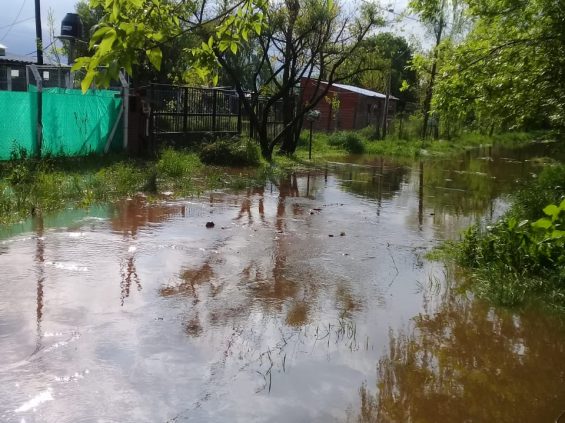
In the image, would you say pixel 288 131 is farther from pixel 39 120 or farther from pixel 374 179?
pixel 39 120

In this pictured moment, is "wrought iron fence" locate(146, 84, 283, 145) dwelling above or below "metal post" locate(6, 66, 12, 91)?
below

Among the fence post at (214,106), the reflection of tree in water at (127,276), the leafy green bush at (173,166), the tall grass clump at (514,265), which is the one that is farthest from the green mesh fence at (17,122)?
the tall grass clump at (514,265)

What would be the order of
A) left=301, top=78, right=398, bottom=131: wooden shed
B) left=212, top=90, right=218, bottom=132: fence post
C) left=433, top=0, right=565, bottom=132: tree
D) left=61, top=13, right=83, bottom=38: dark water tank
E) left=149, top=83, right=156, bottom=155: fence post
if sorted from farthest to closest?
left=301, top=78, right=398, bottom=131: wooden shed → left=61, top=13, right=83, bottom=38: dark water tank → left=212, top=90, right=218, bottom=132: fence post → left=149, top=83, right=156, bottom=155: fence post → left=433, top=0, right=565, bottom=132: tree

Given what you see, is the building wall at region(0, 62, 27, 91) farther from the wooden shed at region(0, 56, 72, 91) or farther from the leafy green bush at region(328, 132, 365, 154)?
the leafy green bush at region(328, 132, 365, 154)

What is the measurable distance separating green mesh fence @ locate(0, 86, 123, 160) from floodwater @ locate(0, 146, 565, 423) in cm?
429

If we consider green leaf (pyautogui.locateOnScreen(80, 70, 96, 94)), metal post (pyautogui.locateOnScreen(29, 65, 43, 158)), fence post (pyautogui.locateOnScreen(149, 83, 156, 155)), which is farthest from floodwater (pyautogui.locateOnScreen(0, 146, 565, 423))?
fence post (pyautogui.locateOnScreen(149, 83, 156, 155))

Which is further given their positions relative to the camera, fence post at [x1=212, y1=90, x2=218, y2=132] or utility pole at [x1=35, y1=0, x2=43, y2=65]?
utility pole at [x1=35, y1=0, x2=43, y2=65]

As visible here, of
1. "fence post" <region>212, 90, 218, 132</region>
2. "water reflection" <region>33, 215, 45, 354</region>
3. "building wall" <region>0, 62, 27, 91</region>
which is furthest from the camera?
"building wall" <region>0, 62, 27, 91</region>

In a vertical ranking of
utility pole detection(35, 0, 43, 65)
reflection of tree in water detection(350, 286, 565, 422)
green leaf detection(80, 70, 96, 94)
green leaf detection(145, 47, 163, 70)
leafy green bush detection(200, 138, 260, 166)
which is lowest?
reflection of tree in water detection(350, 286, 565, 422)

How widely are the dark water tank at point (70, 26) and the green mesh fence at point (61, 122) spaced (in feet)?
18.5

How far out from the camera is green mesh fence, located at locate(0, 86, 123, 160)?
1188 centimetres

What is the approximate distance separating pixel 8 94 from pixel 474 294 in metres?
10.1

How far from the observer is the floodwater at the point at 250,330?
12.3ft

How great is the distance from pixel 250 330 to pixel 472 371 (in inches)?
72.1
